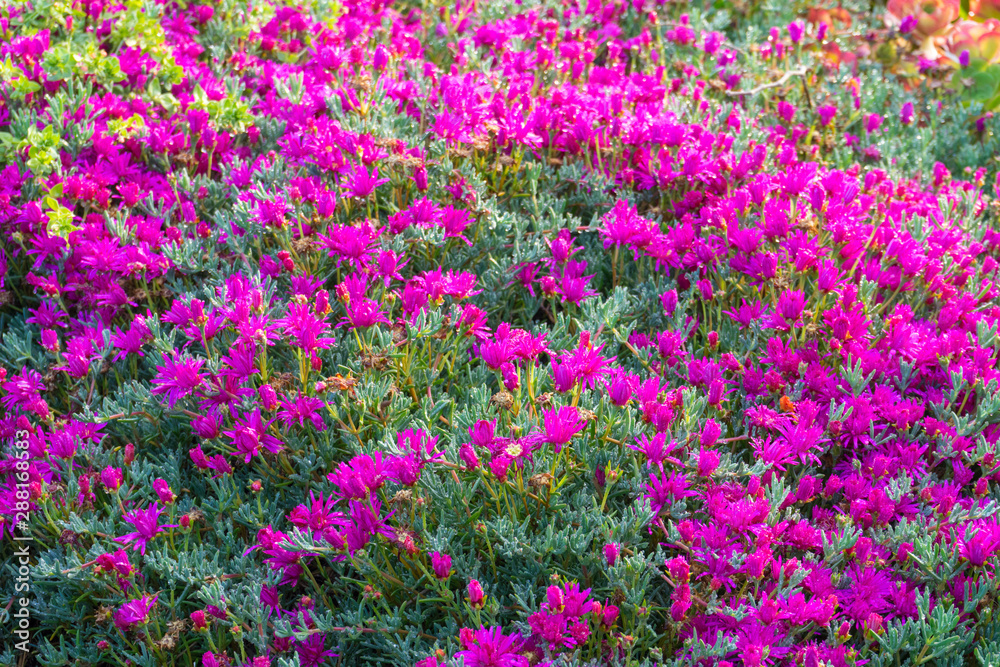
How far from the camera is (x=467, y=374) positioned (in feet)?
9.16

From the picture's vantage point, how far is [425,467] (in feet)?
7.24

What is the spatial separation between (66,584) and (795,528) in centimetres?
188

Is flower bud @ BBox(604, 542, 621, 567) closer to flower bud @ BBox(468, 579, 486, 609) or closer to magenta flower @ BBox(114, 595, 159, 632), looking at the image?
flower bud @ BBox(468, 579, 486, 609)

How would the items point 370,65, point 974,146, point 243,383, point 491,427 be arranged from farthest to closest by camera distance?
point 974,146
point 370,65
point 243,383
point 491,427

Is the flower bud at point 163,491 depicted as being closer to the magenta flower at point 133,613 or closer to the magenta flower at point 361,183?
the magenta flower at point 133,613

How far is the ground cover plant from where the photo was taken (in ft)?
6.74

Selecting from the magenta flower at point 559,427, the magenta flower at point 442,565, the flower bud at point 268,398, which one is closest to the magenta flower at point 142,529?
the flower bud at point 268,398

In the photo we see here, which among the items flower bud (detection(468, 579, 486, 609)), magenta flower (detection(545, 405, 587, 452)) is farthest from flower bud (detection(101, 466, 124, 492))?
magenta flower (detection(545, 405, 587, 452))

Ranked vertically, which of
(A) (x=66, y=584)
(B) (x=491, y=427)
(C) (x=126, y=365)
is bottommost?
(A) (x=66, y=584)

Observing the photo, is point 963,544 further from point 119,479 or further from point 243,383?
point 119,479

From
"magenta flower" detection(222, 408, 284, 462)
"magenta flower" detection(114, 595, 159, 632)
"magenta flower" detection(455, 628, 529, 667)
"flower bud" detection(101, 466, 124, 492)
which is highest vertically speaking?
"magenta flower" detection(222, 408, 284, 462)

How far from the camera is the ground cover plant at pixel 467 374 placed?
2055mm

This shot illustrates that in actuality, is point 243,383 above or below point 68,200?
below

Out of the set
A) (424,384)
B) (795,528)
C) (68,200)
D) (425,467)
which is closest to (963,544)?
(795,528)
